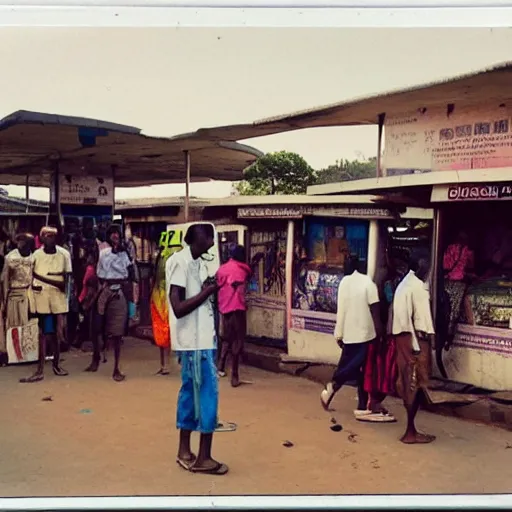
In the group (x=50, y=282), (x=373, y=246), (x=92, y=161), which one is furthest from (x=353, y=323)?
(x=92, y=161)

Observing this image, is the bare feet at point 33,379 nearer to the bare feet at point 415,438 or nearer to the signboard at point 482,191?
the bare feet at point 415,438

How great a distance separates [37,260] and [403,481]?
3400mm

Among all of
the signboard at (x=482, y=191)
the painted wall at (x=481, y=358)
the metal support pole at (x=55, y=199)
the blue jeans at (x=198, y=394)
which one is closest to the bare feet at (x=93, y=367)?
the metal support pole at (x=55, y=199)

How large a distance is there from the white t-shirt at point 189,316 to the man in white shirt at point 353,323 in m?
1.01

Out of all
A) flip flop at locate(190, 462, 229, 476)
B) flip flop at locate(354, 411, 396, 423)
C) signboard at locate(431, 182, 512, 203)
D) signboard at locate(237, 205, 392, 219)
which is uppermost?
signboard at locate(431, 182, 512, 203)

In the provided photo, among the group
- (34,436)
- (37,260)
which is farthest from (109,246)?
(34,436)

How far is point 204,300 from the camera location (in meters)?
Answer: 4.18

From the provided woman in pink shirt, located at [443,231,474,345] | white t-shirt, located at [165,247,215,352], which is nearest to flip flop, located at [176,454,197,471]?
white t-shirt, located at [165,247,215,352]

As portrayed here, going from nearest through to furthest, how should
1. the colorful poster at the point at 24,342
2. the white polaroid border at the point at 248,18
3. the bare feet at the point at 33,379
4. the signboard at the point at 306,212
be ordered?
the white polaroid border at the point at 248,18 → the signboard at the point at 306,212 → the bare feet at the point at 33,379 → the colorful poster at the point at 24,342

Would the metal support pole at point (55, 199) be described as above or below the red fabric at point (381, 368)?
above

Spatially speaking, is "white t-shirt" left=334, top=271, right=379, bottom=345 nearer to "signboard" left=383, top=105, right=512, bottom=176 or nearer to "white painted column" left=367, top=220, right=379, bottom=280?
"white painted column" left=367, top=220, right=379, bottom=280

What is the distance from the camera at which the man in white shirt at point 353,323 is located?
482 centimetres

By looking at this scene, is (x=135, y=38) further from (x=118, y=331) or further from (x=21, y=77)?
(x=118, y=331)

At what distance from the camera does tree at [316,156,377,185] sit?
4691 mm
